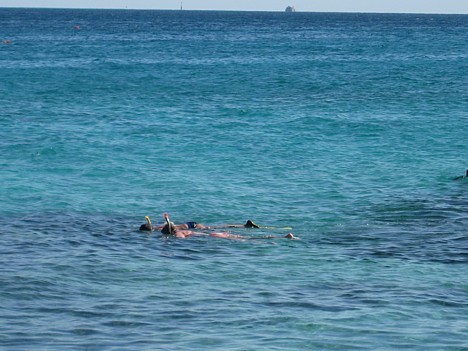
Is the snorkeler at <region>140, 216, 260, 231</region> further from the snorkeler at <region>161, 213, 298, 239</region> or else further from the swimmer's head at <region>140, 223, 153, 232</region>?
the snorkeler at <region>161, 213, 298, 239</region>

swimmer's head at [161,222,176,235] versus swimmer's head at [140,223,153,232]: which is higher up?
swimmer's head at [161,222,176,235]

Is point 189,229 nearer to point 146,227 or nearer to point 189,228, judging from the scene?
point 189,228

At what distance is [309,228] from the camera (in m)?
27.1

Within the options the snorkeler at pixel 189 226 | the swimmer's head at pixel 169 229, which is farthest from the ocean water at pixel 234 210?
the snorkeler at pixel 189 226

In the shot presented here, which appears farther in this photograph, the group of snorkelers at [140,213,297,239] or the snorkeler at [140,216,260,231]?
the snorkeler at [140,216,260,231]

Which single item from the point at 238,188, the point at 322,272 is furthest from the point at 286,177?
the point at 322,272

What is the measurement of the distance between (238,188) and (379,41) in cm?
8963

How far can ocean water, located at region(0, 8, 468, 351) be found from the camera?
18.4m

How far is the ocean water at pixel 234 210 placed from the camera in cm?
1839

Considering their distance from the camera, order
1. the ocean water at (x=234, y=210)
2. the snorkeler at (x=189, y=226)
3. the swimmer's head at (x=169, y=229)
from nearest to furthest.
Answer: the ocean water at (x=234, y=210), the swimmer's head at (x=169, y=229), the snorkeler at (x=189, y=226)

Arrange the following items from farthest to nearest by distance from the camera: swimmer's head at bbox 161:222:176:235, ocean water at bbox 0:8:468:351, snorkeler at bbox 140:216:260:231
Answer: snorkeler at bbox 140:216:260:231 → swimmer's head at bbox 161:222:176:235 → ocean water at bbox 0:8:468:351

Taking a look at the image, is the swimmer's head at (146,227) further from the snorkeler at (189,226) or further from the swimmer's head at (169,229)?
the swimmer's head at (169,229)

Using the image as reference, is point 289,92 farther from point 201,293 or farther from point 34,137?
point 201,293

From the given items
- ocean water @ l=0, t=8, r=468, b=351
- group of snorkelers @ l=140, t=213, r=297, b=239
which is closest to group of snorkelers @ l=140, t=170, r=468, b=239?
group of snorkelers @ l=140, t=213, r=297, b=239
